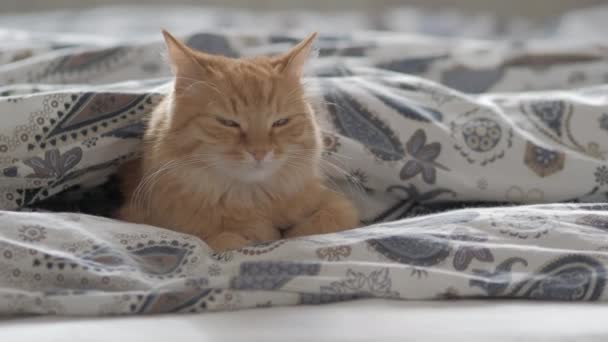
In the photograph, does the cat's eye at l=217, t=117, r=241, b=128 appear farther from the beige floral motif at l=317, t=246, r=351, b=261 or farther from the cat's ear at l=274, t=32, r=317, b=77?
the beige floral motif at l=317, t=246, r=351, b=261

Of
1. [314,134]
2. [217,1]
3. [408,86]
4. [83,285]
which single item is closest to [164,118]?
[314,134]

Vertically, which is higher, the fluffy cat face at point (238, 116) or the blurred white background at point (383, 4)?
the blurred white background at point (383, 4)

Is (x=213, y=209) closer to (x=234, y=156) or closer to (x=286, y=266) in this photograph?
(x=234, y=156)

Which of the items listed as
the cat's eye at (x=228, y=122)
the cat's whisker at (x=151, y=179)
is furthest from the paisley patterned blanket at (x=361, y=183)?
the cat's eye at (x=228, y=122)

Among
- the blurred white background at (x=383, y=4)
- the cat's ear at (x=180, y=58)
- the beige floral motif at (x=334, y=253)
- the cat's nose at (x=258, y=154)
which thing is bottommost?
the beige floral motif at (x=334, y=253)

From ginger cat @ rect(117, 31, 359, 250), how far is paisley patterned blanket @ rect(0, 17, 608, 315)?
4.0 inches

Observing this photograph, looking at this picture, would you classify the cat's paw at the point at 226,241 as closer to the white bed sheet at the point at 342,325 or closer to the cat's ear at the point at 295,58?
the white bed sheet at the point at 342,325

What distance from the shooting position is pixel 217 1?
Answer: 11.6 feet

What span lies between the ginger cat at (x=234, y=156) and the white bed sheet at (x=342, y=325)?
238mm

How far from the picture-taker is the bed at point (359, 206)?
101 centimetres

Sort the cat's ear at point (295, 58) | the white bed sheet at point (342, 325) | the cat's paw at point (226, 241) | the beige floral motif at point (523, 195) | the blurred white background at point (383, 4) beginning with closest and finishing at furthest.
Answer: the white bed sheet at point (342, 325) < the cat's paw at point (226, 241) < the cat's ear at point (295, 58) < the beige floral motif at point (523, 195) < the blurred white background at point (383, 4)

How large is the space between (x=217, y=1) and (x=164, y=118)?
2.34m

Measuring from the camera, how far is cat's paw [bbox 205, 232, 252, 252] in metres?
1.20

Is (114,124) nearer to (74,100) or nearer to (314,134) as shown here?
(74,100)
